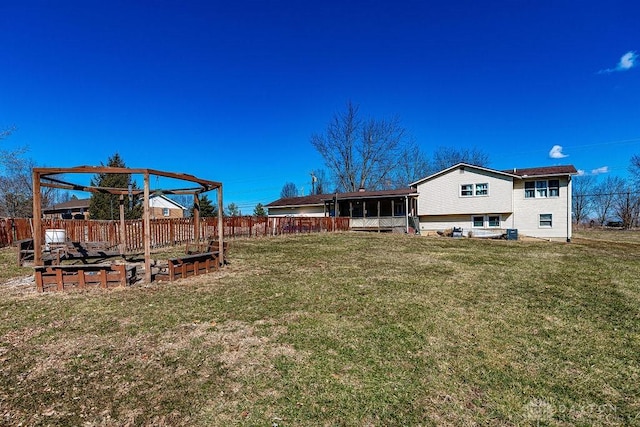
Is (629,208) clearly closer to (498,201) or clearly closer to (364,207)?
(498,201)

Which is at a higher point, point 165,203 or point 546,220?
point 165,203

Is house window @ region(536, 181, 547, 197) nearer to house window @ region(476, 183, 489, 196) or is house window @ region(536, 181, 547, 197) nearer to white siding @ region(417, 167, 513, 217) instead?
white siding @ region(417, 167, 513, 217)

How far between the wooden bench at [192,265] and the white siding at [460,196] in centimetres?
1992

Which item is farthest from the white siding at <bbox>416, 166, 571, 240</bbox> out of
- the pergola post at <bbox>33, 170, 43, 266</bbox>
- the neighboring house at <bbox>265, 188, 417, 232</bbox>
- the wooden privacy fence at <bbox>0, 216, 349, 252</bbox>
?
the pergola post at <bbox>33, 170, 43, 266</bbox>

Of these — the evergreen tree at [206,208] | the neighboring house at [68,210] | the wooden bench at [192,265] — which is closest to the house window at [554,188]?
the wooden bench at [192,265]

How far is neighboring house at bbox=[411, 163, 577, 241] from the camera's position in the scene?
21125 millimetres

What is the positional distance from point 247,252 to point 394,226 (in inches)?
571

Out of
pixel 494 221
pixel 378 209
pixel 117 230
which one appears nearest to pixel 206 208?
pixel 378 209

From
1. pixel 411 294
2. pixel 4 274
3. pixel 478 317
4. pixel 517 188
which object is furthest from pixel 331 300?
pixel 517 188

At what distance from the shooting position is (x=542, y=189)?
2166cm

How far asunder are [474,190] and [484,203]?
1.20 m

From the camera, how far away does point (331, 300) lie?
19.2 feet

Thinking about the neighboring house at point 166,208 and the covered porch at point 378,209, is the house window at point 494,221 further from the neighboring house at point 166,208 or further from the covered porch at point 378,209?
the neighboring house at point 166,208

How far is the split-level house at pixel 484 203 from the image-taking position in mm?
21203
